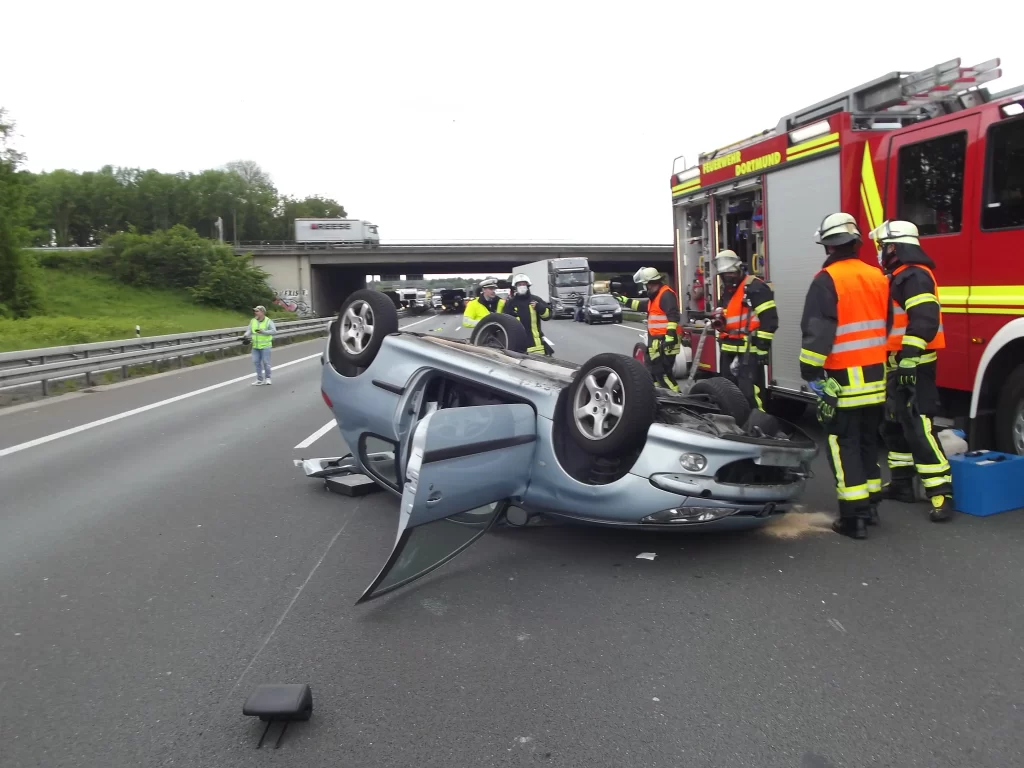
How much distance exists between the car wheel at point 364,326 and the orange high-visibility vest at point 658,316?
14.0 feet

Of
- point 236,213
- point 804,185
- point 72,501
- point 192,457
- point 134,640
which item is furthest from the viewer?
point 236,213

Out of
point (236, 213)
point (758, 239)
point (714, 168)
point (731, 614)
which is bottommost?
point (731, 614)

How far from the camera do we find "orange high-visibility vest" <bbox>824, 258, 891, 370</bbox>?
5465 millimetres

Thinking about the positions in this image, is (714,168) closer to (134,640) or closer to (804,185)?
(804,185)

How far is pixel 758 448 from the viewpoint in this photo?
485 cm

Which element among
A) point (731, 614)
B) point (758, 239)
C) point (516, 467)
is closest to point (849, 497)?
point (731, 614)

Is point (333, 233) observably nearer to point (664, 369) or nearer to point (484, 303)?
point (484, 303)

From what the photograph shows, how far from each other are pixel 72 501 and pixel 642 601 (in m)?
4.88

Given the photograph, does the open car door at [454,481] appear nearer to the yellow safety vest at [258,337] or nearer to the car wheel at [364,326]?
the car wheel at [364,326]

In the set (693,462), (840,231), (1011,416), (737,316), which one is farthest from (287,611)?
(737,316)

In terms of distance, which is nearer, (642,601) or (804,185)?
(642,601)

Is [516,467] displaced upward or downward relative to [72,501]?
upward

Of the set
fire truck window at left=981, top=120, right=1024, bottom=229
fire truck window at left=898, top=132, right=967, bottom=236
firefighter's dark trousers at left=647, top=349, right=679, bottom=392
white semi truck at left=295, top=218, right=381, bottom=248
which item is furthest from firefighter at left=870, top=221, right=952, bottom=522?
white semi truck at left=295, top=218, right=381, bottom=248

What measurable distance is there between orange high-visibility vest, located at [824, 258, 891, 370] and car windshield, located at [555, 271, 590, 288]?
42369 millimetres
